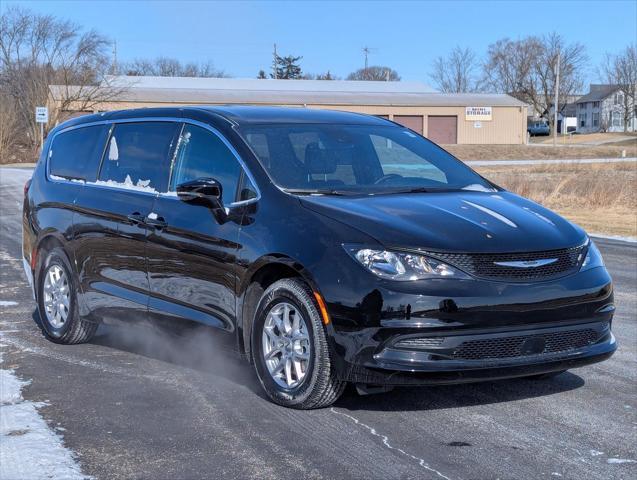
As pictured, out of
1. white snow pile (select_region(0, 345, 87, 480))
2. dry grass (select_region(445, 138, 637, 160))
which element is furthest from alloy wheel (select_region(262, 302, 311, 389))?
dry grass (select_region(445, 138, 637, 160))

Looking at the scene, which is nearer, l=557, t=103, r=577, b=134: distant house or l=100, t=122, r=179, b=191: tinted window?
l=100, t=122, r=179, b=191: tinted window

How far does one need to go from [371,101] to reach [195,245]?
207 feet

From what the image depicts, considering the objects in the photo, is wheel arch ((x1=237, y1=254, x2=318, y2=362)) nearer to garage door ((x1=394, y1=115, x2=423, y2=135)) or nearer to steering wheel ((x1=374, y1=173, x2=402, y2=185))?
steering wheel ((x1=374, y1=173, x2=402, y2=185))

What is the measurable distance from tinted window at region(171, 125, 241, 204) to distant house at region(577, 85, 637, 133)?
4360 inches

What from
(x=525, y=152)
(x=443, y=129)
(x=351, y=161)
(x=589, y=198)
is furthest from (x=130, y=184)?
(x=443, y=129)

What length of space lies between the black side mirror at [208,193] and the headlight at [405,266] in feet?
3.99

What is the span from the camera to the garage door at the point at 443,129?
71125 mm

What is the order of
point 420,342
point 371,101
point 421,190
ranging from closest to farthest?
point 420,342, point 421,190, point 371,101

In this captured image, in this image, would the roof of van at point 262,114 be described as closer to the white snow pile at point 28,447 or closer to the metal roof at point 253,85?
the white snow pile at point 28,447

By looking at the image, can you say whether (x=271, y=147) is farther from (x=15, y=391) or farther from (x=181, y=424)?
(x=15, y=391)

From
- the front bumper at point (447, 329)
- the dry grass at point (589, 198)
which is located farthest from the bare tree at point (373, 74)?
the front bumper at point (447, 329)

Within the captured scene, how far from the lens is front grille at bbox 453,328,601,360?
15.9ft

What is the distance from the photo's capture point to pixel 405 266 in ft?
15.8

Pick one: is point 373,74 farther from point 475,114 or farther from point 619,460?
point 619,460
